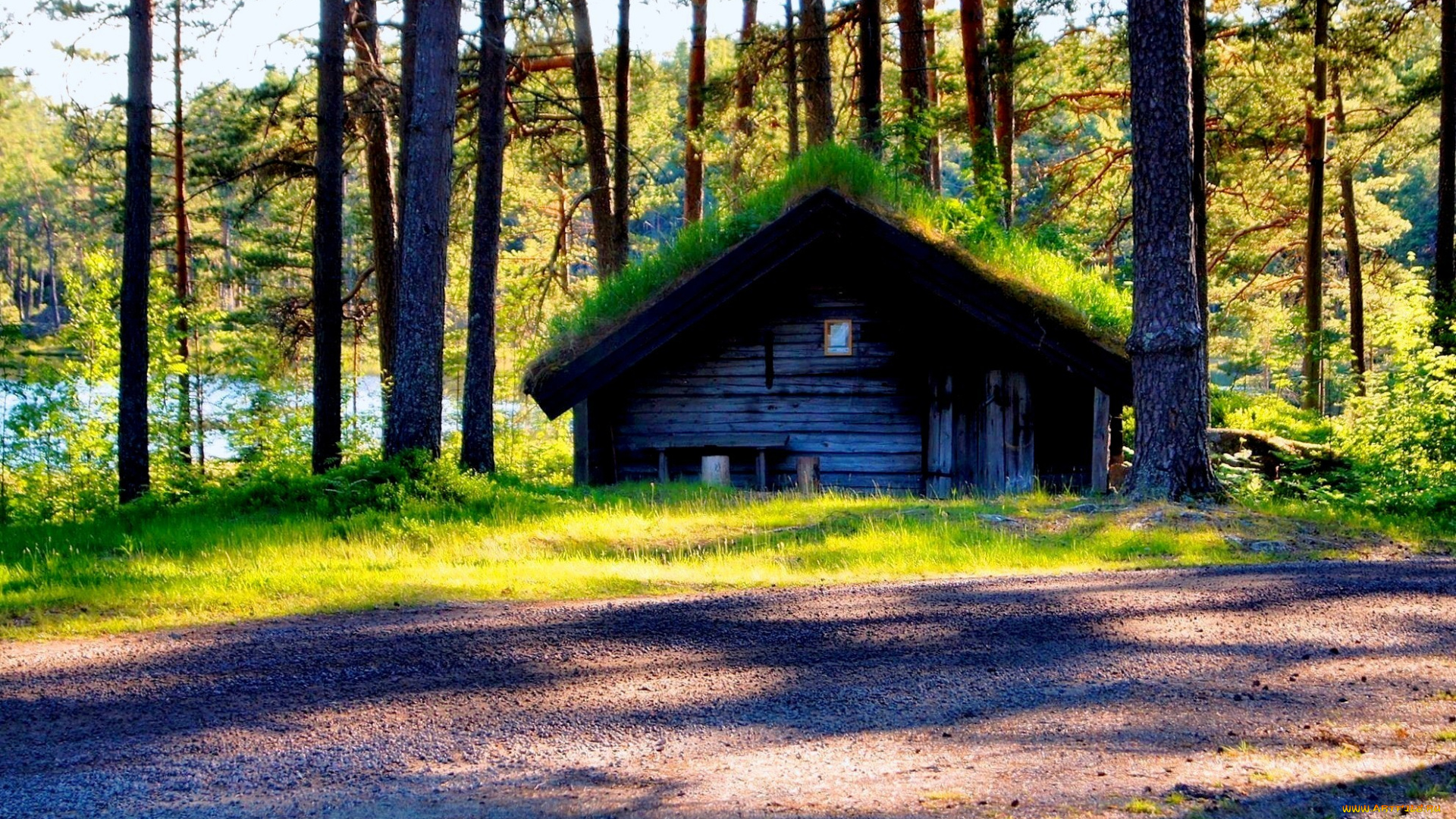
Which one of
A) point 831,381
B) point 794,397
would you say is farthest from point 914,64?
point 794,397

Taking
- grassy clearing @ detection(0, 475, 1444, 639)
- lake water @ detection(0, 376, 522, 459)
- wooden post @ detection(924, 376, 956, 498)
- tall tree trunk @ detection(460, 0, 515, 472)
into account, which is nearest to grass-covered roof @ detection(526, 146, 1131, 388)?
tall tree trunk @ detection(460, 0, 515, 472)

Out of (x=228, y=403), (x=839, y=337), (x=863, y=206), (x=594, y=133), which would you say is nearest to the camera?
(x=863, y=206)

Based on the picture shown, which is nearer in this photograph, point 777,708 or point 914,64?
point 777,708

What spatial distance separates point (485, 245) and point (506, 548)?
7218 mm

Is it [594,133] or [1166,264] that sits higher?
[594,133]

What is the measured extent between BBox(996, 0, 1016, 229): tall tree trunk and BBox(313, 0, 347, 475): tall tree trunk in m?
11.0

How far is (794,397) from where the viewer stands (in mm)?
16156

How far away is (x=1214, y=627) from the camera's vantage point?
22.9ft

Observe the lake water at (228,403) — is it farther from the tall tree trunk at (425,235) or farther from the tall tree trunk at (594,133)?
the tall tree trunk at (425,235)

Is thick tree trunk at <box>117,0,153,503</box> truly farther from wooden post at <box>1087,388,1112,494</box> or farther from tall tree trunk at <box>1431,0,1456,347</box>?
tall tree trunk at <box>1431,0,1456,347</box>

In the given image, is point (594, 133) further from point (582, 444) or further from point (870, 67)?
point (582, 444)

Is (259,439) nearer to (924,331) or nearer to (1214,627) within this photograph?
(924,331)

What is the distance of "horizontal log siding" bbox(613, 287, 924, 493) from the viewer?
52.4 feet

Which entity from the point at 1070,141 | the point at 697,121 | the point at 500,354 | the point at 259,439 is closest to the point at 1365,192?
the point at 1070,141
